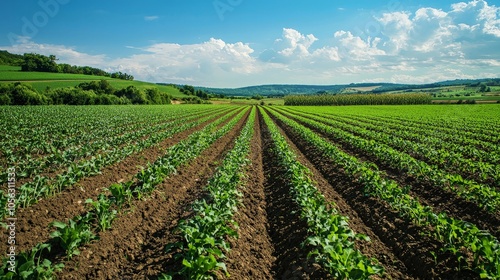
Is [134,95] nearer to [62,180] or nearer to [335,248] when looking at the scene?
[62,180]

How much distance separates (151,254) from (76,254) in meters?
1.24

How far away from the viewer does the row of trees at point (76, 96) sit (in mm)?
54062

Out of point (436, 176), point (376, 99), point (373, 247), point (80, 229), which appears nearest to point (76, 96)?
point (80, 229)

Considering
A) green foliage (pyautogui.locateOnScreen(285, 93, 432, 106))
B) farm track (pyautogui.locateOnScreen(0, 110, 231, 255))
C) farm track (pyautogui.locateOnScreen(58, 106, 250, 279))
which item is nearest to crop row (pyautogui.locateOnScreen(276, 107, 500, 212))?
farm track (pyautogui.locateOnScreen(58, 106, 250, 279))

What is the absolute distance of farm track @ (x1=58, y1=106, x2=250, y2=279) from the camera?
4.78 metres

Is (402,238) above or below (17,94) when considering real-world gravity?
below

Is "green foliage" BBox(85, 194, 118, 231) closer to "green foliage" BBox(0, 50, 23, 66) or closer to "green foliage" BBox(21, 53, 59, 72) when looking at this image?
"green foliage" BBox(21, 53, 59, 72)

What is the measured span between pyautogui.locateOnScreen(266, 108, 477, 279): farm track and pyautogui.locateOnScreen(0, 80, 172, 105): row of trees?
6395cm

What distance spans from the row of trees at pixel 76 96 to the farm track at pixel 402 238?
210 ft

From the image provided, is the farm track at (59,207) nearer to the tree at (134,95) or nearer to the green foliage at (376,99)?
the tree at (134,95)

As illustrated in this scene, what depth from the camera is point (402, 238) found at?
21.4ft

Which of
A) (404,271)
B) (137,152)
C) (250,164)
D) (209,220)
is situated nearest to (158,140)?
(137,152)

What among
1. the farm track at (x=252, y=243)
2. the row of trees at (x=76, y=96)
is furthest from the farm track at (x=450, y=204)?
the row of trees at (x=76, y=96)

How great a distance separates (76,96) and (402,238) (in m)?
73.8
